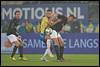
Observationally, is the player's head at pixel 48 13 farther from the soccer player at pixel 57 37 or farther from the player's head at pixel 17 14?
the player's head at pixel 17 14

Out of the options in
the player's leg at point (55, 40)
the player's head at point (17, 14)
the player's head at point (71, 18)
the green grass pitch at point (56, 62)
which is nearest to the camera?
the green grass pitch at point (56, 62)

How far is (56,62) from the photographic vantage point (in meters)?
13.6

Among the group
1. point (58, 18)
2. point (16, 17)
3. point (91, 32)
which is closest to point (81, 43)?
point (91, 32)

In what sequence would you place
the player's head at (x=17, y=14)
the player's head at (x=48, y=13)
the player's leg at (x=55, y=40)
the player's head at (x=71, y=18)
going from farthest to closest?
the player's head at (x=71, y=18), the player's head at (x=17, y=14), the player's head at (x=48, y=13), the player's leg at (x=55, y=40)

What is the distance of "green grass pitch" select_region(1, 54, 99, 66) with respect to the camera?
524 inches

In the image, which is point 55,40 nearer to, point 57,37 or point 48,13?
point 57,37

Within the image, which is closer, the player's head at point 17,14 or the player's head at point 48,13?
the player's head at point 48,13

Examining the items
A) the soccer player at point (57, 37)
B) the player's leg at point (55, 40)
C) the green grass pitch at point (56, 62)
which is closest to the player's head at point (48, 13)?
the soccer player at point (57, 37)

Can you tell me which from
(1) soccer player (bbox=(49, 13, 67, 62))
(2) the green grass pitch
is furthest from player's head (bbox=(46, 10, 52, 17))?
(2) the green grass pitch

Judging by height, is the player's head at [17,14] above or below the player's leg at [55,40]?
above

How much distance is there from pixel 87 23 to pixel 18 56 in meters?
3.45

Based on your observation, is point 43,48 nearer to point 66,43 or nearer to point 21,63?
point 66,43

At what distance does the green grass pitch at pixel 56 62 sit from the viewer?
1332 cm

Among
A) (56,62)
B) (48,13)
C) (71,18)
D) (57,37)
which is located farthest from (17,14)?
(56,62)
